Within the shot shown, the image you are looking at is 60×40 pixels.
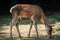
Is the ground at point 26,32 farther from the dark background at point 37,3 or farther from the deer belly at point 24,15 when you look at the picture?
the dark background at point 37,3

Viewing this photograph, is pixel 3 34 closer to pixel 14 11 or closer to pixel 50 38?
pixel 14 11

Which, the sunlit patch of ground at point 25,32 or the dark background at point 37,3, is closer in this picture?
the sunlit patch of ground at point 25,32

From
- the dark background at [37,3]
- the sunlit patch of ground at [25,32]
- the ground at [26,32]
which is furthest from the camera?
the dark background at [37,3]

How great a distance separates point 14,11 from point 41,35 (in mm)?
1666

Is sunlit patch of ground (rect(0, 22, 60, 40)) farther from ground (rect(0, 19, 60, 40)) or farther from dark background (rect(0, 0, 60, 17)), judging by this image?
dark background (rect(0, 0, 60, 17))

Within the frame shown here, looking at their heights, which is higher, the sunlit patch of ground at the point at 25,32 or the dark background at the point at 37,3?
the dark background at the point at 37,3

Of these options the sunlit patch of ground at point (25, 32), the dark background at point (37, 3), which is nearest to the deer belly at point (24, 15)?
the sunlit patch of ground at point (25, 32)

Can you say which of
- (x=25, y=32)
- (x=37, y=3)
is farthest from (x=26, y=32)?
(x=37, y=3)

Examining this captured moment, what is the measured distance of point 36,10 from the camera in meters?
12.3

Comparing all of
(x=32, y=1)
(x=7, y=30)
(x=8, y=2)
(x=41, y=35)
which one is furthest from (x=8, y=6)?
(x=41, y=35)

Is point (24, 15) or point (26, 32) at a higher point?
point (24, 15)

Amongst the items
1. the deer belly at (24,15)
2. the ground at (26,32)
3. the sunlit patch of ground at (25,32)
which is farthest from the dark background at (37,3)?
the deer belly at (24,15)

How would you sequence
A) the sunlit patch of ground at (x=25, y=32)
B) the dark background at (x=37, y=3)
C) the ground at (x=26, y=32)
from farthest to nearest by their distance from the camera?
the dark background at (x=37, y=3)
the sunlit patch of ground at (x=25, y=32)
the ground at (x=26, y=32)

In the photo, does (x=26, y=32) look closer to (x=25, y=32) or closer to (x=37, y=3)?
(x=25, y=32)
